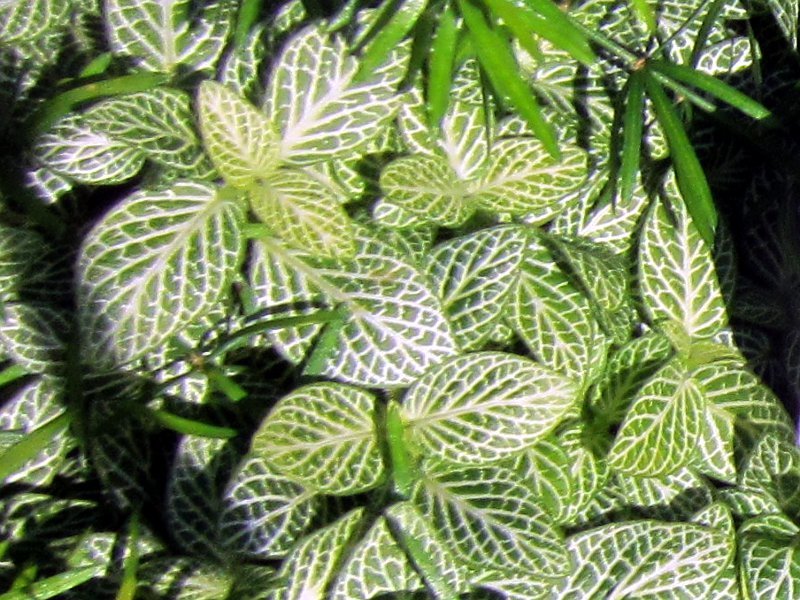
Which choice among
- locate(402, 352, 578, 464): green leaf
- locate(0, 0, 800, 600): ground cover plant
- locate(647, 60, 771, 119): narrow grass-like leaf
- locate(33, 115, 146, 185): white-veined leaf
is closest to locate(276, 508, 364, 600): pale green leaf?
locate(0, 0, 800, 600): ground cover plant

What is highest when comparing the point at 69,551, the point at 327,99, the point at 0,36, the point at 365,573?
the point at 0,36

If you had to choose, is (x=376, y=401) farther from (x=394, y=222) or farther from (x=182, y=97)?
(x=182, y=97)

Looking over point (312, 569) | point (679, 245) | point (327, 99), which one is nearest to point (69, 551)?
point (312, 569)

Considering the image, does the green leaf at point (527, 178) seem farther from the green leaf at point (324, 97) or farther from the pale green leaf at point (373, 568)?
the pale green leaf at point (373, 568)

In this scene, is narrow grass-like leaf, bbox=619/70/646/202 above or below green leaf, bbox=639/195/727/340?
above

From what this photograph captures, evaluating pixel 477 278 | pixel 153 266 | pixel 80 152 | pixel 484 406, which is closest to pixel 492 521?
pixel 484 406

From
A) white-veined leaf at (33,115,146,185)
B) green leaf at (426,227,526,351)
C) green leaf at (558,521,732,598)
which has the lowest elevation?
green leaf at (558,521,732,598)

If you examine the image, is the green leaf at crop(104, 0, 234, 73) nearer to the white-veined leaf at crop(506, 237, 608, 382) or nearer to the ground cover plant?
the ground cover plant

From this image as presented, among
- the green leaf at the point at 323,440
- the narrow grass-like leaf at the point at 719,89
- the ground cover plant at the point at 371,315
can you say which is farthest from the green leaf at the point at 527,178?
the green leaf at the point at 323,440
